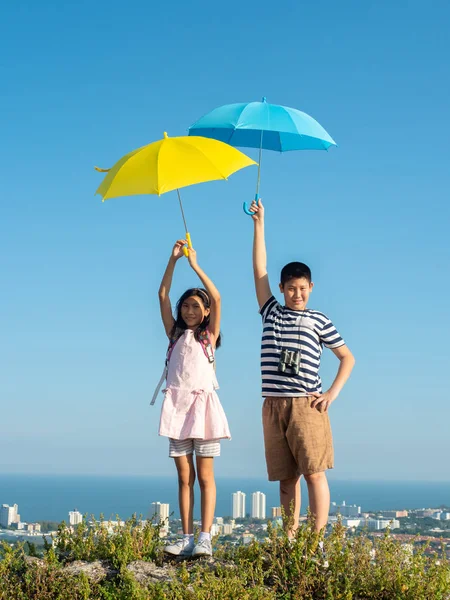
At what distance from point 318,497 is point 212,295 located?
180 centimetres

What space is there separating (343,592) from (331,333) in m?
1.93

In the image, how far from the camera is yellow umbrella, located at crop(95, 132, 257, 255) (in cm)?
641

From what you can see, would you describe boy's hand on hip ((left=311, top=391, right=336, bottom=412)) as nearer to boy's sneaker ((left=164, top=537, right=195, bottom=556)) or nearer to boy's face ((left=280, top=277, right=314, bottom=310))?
boy's face ((left=280, top=277, right=314, bottom=310))

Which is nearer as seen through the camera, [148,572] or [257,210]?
[148,572]

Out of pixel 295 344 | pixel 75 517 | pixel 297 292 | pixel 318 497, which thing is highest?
pixel 297 292

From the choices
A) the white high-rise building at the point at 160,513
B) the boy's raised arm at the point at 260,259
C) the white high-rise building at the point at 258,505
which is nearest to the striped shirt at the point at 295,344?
the boy's raised arm at the point at 260,259

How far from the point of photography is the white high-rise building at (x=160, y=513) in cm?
662

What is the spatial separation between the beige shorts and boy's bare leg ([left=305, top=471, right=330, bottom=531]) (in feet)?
0.22

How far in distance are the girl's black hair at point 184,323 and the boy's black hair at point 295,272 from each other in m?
0.71

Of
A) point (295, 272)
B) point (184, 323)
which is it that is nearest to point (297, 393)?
point (295, 272)

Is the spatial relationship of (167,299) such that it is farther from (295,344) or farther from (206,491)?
(206,491)

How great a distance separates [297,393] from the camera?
6008mm

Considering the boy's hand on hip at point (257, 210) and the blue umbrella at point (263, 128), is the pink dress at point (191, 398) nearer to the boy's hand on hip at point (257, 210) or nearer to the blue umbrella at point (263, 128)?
the boy's hand on hip at point (257, 210)

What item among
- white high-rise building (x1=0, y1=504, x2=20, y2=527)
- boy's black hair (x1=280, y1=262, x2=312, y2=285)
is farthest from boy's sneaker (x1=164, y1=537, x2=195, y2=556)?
white high-rise building (x1=0, y1=504, x2=20, y2=527)
